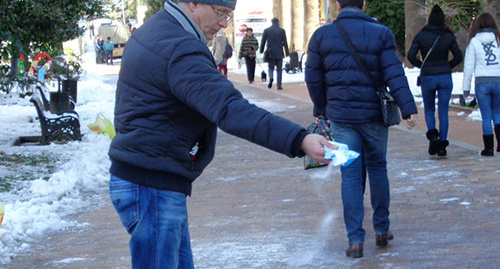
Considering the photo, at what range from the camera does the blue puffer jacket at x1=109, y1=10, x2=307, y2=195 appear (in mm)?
2605

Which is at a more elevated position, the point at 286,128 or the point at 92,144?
the point at 286,128

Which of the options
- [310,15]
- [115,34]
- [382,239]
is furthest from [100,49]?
[382,239]

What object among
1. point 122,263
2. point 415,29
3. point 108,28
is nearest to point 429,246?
point 122,263

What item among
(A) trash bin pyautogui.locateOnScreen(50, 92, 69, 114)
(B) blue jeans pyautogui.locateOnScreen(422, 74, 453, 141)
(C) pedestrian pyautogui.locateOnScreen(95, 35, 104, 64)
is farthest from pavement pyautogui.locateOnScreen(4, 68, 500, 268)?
(C) pedestrian pyautogui.locateOnScreen(95, 35, 104, 64)

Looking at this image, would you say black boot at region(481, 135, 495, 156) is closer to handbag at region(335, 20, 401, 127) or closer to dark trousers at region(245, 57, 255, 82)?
handbag at region(335, 20, 401, 127)

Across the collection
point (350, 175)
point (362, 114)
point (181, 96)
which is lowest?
point (350, 175)

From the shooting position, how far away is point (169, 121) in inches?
111

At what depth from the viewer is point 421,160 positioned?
8.91m

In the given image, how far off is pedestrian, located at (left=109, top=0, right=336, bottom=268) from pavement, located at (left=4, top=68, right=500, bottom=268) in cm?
240

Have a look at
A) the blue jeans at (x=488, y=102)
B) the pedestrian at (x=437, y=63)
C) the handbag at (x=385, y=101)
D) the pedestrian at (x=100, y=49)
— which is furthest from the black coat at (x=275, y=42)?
the pedestrian at (x=100, y=49)

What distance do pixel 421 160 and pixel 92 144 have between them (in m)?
4.86

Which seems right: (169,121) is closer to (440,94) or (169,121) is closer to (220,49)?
(440,94)

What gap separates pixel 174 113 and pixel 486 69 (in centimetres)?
673

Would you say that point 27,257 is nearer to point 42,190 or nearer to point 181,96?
point 42,190
